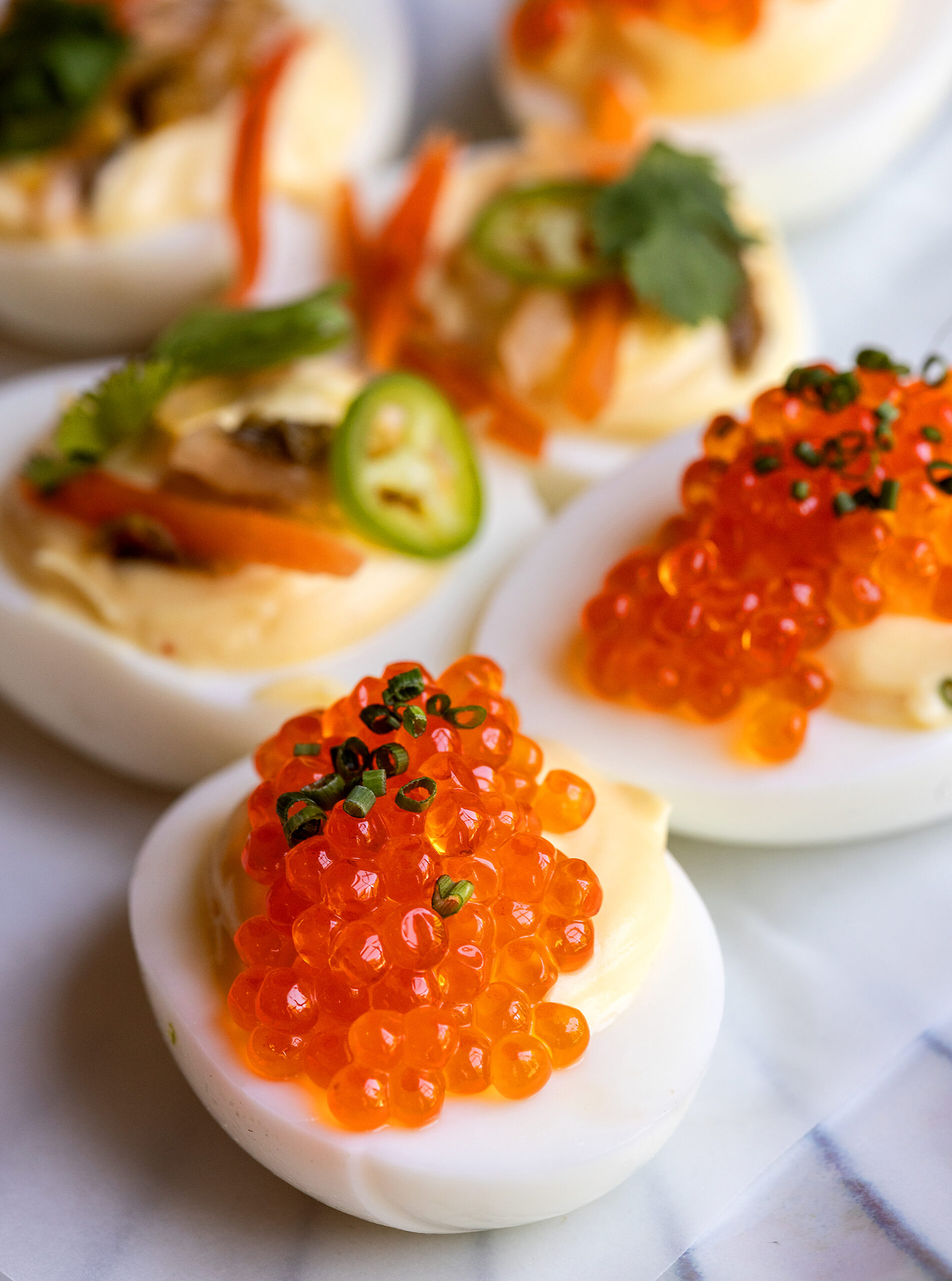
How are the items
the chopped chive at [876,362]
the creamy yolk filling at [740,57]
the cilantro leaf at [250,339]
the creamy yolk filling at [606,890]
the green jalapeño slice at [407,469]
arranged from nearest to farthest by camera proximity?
1. the creamy yolk filling at [606,890]
2. the chopped chive at [876,362]
3. the green jalapeño slice at [407,469]
4. the cilantro leaf at [250,339]
5. the creamy yolk filling at [740,57]

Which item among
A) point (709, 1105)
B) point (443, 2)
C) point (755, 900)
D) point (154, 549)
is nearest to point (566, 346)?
point (154, 549)

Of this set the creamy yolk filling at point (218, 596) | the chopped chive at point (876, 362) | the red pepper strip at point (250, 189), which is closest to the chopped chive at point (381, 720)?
the creamy yolk filling at point (218, 596)

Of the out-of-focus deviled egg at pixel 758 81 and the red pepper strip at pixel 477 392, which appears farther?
the out-of-focus deviled egg at pixel 758 81

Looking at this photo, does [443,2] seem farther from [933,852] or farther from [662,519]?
[933,852]

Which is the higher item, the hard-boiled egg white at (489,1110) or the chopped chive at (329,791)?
the chopped chive at (329,791)

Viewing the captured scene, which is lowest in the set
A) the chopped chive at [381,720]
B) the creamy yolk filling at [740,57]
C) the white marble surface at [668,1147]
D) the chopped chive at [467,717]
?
the white marble surface at [668,1147]

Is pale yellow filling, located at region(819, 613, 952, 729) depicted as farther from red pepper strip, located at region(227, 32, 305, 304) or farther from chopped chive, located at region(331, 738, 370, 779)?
red pepper strip, located at region(227, 32, 305, 304)

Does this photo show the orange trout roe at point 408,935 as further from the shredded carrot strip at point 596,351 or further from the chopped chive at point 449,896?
the shredded carrot strip at point 596,351
